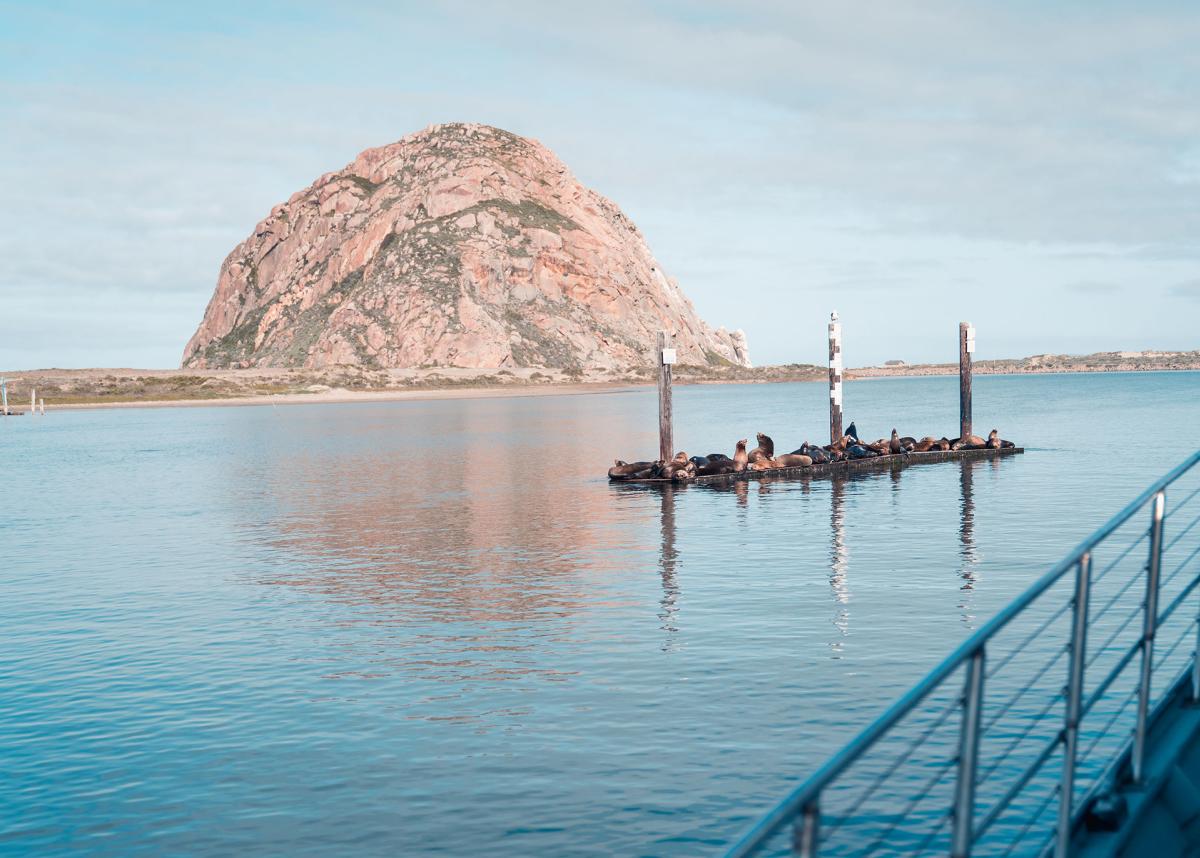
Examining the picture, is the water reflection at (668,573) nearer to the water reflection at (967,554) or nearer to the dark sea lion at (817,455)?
the water reflection at (967,554)

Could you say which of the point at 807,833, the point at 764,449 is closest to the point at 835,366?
the point at 764,449

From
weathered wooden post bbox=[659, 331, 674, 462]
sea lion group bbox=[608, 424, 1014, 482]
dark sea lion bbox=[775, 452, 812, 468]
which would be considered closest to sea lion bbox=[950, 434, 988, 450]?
sea lion group bbox=[608, 424, 1014, 482]

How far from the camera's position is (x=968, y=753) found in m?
4.34

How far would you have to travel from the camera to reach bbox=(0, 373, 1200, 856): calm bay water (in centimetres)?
1006

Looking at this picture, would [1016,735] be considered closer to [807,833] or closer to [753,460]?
[807,833]

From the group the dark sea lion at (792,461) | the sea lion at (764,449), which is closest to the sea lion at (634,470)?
the sea lion at (764,449)

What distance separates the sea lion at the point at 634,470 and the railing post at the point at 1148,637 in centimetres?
3401

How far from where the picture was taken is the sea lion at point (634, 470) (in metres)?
40.6

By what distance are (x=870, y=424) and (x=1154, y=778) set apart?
7634 cm

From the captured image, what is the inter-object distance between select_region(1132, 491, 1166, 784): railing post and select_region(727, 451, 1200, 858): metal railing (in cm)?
1

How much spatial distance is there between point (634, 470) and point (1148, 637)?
114ft

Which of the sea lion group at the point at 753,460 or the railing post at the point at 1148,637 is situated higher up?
the railing post at the point at 1148,637

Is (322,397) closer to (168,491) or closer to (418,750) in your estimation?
(168,491)

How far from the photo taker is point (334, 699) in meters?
13.5
